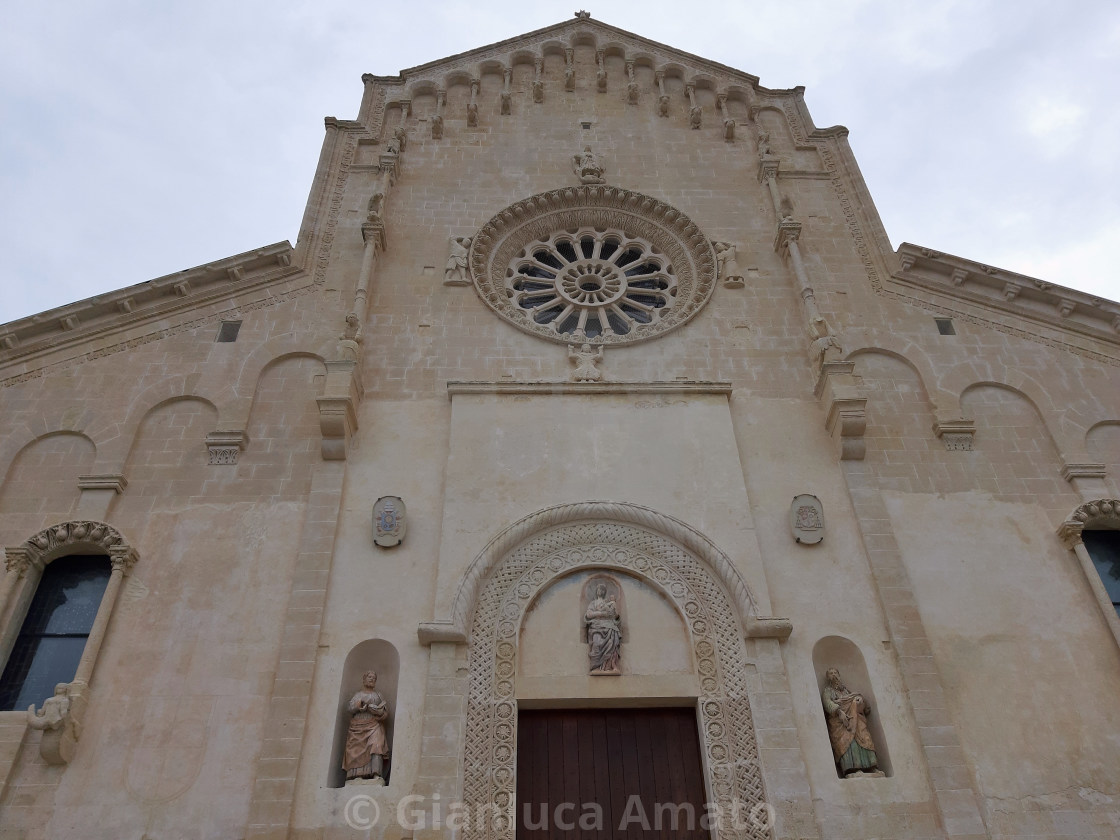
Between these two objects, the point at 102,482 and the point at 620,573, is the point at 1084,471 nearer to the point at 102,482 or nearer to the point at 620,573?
the point at 620,573

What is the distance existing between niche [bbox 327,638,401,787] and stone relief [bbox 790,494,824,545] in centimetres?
512

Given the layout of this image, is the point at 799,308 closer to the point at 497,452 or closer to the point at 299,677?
the point at 497,452

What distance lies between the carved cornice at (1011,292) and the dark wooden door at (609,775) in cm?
815

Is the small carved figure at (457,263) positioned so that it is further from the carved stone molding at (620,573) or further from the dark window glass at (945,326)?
the dark window glass at (945,326)

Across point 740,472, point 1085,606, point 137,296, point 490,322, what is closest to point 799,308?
point 740,472

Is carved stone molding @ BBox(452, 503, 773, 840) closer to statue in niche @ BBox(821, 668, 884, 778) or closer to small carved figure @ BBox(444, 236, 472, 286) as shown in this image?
statue in niche @ BBox(821, 668, 884, 778)

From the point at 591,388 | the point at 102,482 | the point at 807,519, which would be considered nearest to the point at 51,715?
the point at 102,482

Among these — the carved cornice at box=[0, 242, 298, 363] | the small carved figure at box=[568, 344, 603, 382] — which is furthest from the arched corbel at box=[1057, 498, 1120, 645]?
the carved cornice at box=[0, 242, 298, 363]

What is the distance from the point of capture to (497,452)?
11719mm

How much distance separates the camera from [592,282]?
1479 centimetres

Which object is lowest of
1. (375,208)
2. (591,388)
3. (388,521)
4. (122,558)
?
(122,558)

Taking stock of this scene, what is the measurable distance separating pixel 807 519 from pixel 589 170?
25.3 ft

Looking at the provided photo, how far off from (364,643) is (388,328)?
5138mm

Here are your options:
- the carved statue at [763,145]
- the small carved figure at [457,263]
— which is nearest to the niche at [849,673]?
the small carved figure at [457,263]
